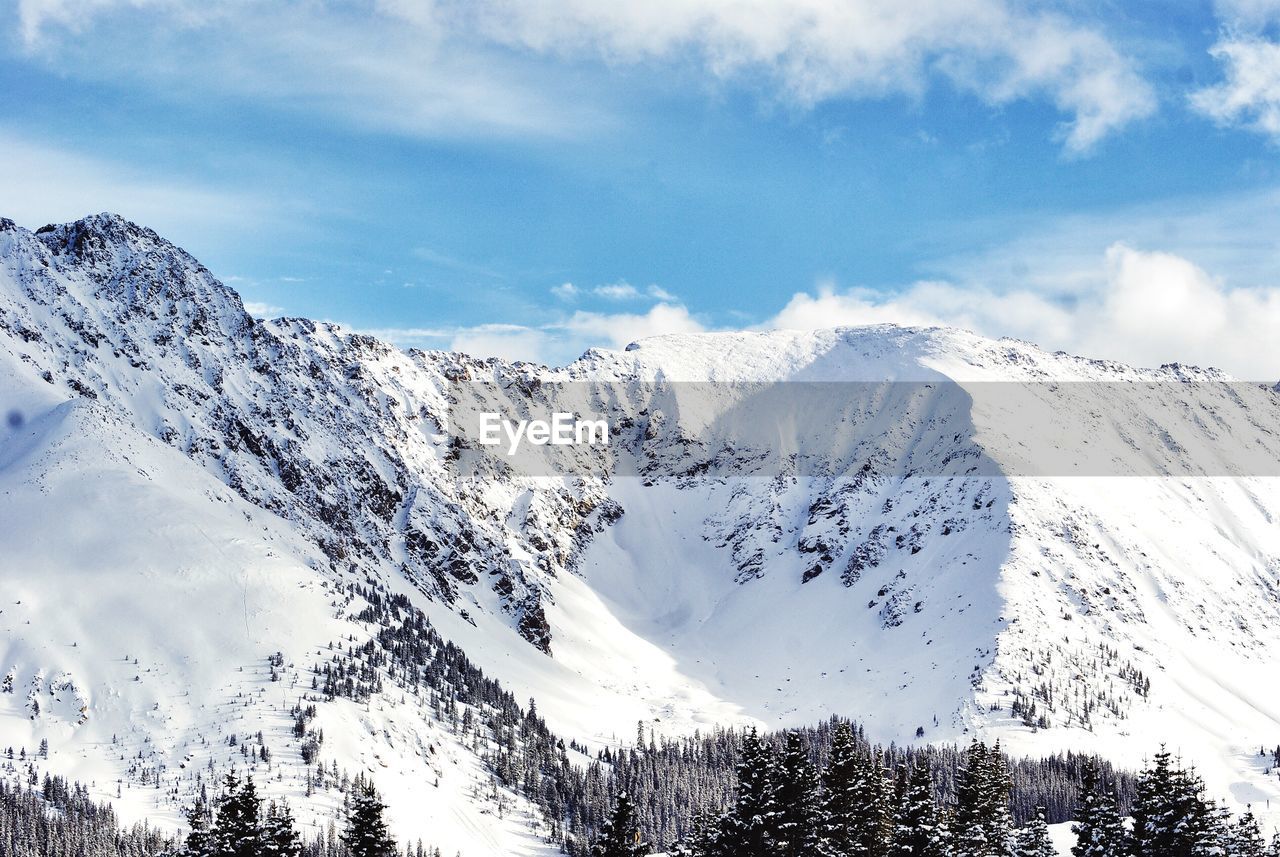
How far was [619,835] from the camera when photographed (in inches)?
3132

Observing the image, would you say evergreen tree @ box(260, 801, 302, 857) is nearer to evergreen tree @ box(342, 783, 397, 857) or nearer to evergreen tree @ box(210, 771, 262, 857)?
evergreen tree @ box(210, 771, 262, 857)

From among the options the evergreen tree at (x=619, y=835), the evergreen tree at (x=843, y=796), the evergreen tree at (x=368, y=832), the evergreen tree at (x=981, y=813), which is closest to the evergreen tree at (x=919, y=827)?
the evergreen tree at (x=843, y=796)

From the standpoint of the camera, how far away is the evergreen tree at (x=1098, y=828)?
103 metres

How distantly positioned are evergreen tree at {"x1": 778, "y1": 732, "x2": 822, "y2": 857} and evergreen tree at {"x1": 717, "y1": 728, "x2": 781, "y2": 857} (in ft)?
1.62

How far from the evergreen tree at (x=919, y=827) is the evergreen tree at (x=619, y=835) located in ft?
67.9

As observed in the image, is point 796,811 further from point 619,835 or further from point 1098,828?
point 1098,828

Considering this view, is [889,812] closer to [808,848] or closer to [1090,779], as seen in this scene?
[808,848]

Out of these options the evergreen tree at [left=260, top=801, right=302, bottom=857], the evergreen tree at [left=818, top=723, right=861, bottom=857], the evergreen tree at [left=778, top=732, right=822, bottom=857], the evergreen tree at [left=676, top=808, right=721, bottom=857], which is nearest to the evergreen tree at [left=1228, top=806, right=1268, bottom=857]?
the evergreen tree at [left=818, top=723, right=861, bottom=857]

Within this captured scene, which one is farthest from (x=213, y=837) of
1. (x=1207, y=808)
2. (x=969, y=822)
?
(x=1207, y=808)

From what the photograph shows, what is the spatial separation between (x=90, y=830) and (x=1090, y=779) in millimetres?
150974

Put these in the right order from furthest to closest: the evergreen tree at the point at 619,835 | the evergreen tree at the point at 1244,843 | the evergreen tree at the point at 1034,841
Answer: the evergreen tree at the point at 1034,841 < the evergreen tree at the point at 1244,843 < the evergreen tree at the point at 619,835

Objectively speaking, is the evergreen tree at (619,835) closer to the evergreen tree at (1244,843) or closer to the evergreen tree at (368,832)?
the evergreen tree at (368,832)

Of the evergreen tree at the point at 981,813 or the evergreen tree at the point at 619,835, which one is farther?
the evergreen tree at the point at 981,813

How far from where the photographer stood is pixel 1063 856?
13450 cm
